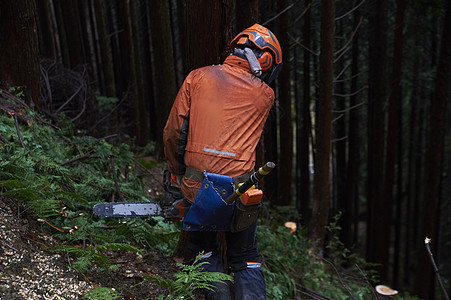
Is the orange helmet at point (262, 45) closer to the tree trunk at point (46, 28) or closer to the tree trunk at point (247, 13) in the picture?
the tree trunk at point (247, 13)

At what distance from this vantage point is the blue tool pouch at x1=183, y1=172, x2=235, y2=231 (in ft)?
10.3

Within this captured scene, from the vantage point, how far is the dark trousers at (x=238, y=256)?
3.33m

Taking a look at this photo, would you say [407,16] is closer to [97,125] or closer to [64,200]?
[97,125]

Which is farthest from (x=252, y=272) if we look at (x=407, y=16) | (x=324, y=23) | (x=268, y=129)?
(x=407, y=16)

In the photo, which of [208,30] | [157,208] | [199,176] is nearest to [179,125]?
[199,176]

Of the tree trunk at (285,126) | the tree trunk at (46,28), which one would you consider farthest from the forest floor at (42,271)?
the tree trunk at (46,28)

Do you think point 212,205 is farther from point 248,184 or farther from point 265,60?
point 265,60

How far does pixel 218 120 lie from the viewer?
3.20 metres

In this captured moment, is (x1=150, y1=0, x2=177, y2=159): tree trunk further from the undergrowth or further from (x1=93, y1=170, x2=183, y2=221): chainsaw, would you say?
(x1=93, y1=170, x2=183, y2=221): chainsaw

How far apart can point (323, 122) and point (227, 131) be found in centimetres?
567

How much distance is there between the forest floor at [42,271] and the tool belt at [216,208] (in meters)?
0.73

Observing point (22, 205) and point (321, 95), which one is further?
point (321, 95)

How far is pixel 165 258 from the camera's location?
4172 mm

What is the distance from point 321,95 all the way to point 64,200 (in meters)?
6.07
